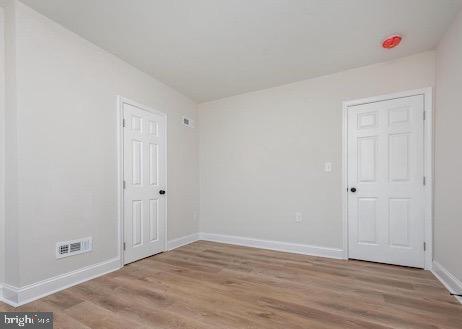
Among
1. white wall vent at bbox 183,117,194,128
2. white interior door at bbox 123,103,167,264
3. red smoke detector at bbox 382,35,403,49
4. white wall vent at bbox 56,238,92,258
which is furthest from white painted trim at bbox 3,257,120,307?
red smoke detector at bbox 382,35,403,49

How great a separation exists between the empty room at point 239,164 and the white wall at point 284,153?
0.09ft

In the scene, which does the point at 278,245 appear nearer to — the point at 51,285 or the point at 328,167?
the point at 328,167

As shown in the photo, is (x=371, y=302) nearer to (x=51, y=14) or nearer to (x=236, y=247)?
(x=236, y=247)

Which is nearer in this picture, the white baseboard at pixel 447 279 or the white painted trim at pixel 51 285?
the white painted trim at pixel 51 285

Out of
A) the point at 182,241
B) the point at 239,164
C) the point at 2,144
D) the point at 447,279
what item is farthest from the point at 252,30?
the point at 182,241

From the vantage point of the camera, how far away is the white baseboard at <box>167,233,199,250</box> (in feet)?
12.0

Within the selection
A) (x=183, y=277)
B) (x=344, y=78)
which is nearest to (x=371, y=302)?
(x=183, y=277)

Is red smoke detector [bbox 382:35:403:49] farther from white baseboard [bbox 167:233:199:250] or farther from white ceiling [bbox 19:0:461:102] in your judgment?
white baseboard [bbox 167:233:199:250]

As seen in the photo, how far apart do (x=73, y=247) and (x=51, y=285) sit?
359 mm

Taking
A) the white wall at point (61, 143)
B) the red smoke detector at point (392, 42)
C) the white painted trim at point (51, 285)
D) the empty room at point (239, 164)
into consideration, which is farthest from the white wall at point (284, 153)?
the white painted trim at point (51, 285)

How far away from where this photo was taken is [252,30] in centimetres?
236

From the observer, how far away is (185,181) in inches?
160

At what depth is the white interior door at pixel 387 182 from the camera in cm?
278

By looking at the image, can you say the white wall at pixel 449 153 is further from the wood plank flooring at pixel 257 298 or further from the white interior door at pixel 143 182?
the white interior door at pixel 143 182
